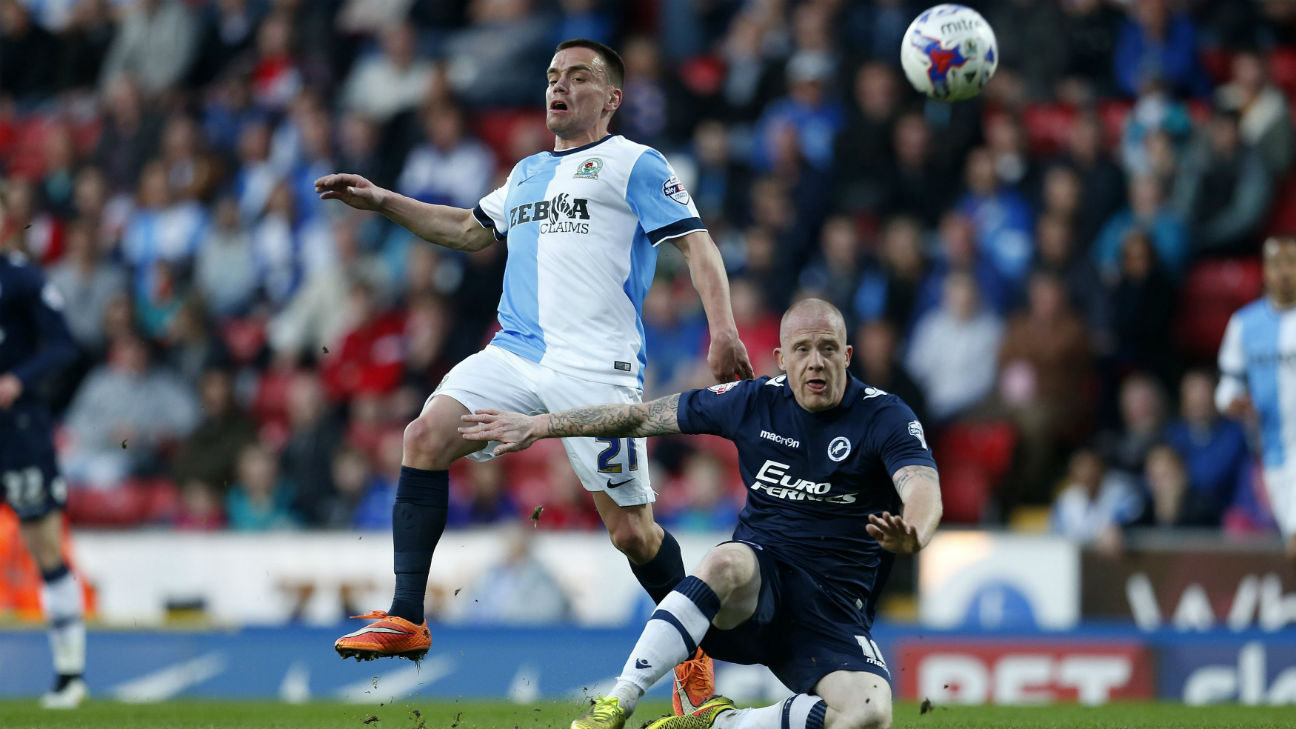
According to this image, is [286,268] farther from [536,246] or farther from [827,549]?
[827,549]

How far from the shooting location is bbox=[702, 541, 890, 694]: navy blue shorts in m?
6.63

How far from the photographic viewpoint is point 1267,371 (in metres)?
9.98

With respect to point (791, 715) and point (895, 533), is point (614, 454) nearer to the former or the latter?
point (791, 715)

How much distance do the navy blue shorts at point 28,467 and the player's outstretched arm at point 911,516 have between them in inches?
225

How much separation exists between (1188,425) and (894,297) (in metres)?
2.44

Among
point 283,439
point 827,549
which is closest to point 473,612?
point 283,439

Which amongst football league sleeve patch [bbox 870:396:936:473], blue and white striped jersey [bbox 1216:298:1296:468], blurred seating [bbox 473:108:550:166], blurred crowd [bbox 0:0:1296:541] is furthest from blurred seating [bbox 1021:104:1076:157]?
football league sleeve patch [bbox 870:396:936:473]

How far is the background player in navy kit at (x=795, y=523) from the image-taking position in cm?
645

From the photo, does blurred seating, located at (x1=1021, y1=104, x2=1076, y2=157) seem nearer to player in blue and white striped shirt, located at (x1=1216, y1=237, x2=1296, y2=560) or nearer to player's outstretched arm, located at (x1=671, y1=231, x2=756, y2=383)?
player in blue and white striped shirt, located at (x1=1216, y1=237, x2=1296, y2=560)

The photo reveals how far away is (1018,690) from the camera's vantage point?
10.9 meters

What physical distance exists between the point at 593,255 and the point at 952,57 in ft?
7.47

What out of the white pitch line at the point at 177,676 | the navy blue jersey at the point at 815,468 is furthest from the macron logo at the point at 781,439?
the white pitch line at the point at 177,676

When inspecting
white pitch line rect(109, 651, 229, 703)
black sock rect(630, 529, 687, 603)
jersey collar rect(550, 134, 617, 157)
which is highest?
jersey collar rect(550, 134, 617, 157)

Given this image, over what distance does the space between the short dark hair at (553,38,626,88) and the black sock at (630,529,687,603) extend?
6.80 feet
